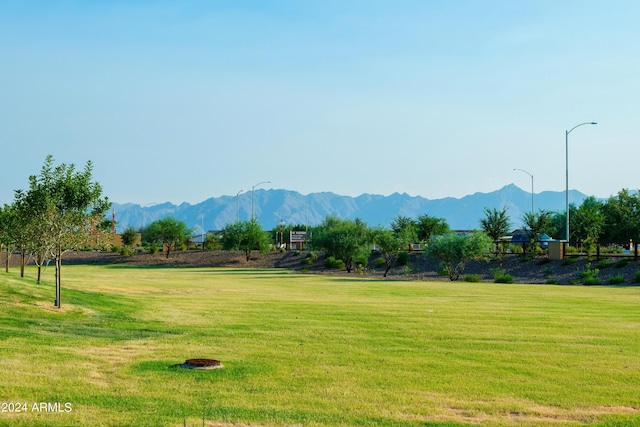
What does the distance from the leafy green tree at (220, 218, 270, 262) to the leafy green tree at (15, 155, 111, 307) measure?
59582 millimetres

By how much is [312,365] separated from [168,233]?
79380mm

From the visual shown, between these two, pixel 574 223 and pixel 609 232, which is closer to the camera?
pixel 609 232

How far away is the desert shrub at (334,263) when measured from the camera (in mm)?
68875

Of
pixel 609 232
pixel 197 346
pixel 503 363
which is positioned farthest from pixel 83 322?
pixel 609 232

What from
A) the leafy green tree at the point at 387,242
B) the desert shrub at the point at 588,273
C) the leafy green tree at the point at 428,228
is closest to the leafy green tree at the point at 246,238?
the leafy green tree at the point at 428,228

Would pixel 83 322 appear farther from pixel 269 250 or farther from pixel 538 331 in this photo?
pixel 269 250

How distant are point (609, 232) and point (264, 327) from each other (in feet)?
179

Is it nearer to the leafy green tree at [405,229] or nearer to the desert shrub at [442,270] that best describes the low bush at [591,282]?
the desert shrub at [442,270]

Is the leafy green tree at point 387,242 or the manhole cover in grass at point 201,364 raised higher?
the leafy green tree at point 387,242

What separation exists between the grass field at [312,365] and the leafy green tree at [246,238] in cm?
5744

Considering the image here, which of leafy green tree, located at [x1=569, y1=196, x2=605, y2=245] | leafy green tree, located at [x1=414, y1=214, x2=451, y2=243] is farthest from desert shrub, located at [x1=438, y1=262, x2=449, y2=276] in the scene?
Result: leafy green tree, located at [x1=414, y1=214, x2=451, y2=243]

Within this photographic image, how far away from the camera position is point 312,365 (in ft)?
48.9

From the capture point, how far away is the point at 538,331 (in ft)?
68.3

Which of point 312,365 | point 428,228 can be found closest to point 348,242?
point 428,228
